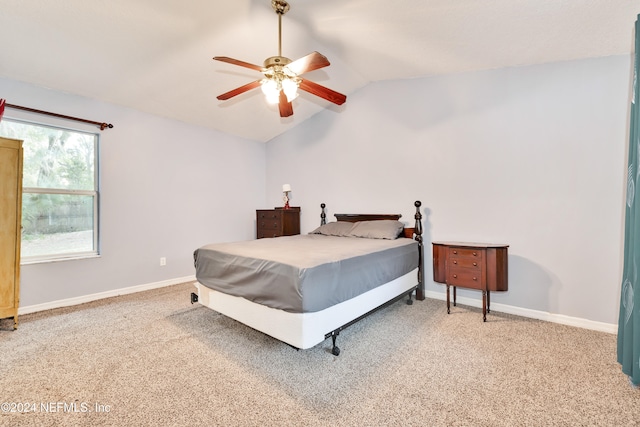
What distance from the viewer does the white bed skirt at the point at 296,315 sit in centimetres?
196

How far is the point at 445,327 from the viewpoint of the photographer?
8.91 feet

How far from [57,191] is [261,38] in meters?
2.75

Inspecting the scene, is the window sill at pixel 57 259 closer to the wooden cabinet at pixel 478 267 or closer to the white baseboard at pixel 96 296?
the white baseboard at pixel 96 296

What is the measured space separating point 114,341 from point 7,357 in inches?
25.3

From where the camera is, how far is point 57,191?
3.28 metres

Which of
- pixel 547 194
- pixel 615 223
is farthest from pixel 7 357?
pixel 615 223

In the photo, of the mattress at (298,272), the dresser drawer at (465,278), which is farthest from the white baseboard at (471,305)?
the mattress at (298,272)

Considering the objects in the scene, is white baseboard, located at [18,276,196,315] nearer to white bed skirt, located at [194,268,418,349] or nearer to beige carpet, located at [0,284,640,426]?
beige carpet, located at [0,284,640,426]

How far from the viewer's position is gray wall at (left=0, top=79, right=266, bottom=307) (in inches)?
127

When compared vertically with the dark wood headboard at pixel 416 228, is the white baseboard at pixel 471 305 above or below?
below

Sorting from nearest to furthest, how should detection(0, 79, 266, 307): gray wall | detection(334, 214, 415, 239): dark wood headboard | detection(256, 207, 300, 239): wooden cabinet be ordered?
detection(0, 79, 266, 307): gray wall → detection(334, 214, 415, 239): dark wood headboard → detection(256, 207, 300, 239): wooden cabinet

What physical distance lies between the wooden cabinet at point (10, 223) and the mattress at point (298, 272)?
1.52 m

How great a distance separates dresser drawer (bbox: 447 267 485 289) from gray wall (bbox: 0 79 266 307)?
134 inches

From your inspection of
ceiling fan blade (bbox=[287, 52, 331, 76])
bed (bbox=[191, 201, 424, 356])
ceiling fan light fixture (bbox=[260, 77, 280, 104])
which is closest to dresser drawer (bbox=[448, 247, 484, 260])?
bed (bbox=[191, 201, 424, 356])
